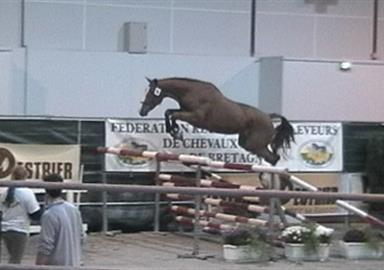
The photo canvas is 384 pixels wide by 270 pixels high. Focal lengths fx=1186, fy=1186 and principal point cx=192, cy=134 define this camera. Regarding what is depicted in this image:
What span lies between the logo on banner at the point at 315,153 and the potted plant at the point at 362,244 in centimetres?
488

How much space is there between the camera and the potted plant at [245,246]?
622 inches

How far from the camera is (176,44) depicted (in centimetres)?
2397

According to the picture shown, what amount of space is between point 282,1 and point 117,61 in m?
4.04

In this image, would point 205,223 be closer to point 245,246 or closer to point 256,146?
point 245,246

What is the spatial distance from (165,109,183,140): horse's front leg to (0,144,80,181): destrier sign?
1.79 meters

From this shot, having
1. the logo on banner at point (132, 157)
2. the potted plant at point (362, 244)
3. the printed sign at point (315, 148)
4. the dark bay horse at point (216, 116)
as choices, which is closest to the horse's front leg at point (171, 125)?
the dark bay horse at point (216, 116)

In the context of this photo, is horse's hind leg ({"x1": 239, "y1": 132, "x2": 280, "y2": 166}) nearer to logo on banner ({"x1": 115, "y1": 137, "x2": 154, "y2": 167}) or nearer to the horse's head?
the horse's head

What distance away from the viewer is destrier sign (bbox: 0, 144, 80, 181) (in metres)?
19.7

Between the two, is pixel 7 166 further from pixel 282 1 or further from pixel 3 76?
pixel 282 1

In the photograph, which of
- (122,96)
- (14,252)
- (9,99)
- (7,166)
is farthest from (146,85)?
(14,252)

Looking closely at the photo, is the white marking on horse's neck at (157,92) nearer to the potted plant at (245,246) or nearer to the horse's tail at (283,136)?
the horse's tail at (283,136)

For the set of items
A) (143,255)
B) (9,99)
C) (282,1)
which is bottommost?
(143,255)

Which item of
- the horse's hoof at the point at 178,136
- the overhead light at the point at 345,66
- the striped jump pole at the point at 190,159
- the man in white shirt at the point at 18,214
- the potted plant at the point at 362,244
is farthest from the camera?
the overhead light at the point at 345,66

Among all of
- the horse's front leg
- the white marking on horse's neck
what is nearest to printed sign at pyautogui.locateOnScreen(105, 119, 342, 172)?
the horse's front leg
